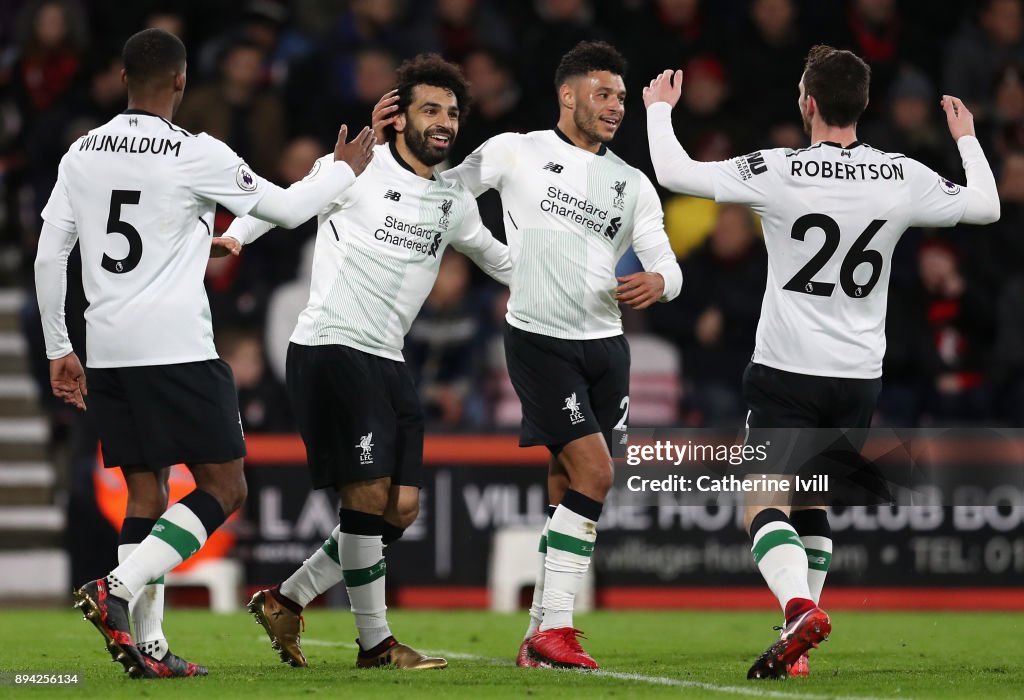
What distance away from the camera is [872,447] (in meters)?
7.68

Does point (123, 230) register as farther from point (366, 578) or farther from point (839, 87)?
point (839, 87)

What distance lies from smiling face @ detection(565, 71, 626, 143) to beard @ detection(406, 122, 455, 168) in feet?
2.16

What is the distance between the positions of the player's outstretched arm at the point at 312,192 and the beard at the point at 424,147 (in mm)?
347

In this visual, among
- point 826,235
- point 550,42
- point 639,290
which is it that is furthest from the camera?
point 550,42

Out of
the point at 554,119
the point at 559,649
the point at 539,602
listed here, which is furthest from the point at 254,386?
the point at 559,649

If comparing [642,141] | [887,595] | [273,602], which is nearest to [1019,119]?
[642,141]

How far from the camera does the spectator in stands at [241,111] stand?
13500mm

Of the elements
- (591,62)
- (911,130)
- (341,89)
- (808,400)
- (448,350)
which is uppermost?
(341,89)

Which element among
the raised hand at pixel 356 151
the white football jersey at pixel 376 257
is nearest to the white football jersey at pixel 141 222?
the raised hand at pixel 356 151

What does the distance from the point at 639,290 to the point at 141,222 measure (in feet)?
6.81

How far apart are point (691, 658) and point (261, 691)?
254cm

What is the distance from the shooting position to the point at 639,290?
691 cm

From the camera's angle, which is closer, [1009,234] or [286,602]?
[286,602]

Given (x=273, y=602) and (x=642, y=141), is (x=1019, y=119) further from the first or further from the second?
(x=273, y=602)
